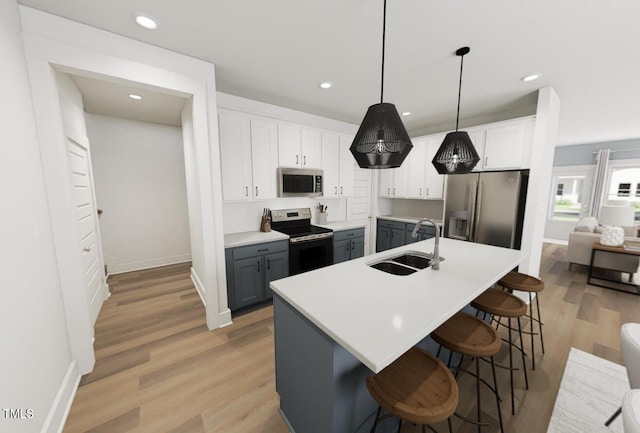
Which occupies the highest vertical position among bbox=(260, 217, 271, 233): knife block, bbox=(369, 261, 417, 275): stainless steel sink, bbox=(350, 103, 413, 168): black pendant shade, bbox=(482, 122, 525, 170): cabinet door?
bbox=(482, 122, 525, 170): cabinet door

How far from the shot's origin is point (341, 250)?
3.91 metres

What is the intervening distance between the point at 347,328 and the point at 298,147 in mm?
2952

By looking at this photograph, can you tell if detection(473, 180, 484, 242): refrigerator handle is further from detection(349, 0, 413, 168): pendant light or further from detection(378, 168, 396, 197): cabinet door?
detection(349, 0, 413, 168): pendant light

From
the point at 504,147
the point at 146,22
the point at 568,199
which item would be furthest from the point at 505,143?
the point at 568,199

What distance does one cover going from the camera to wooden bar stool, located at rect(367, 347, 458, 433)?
951 mm

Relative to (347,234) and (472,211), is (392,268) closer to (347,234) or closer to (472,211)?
(347,234)

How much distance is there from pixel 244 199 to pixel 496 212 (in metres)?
3.38

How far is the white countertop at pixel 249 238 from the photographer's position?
9.07 ft

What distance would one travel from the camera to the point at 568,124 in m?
4.38

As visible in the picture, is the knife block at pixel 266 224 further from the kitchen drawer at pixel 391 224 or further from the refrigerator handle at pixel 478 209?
the refrigerator handle at pixel 478 209

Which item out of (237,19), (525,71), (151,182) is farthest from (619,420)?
(151,182)

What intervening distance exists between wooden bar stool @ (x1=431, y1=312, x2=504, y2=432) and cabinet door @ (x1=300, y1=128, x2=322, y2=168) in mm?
2813

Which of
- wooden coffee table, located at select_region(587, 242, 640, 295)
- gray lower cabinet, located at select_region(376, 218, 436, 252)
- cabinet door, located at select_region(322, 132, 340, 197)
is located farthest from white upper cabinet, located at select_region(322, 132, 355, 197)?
wooden coffee table, located at select_region(587, 242, 640, 295)

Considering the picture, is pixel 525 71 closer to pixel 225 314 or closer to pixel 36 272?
pixel 225 314
